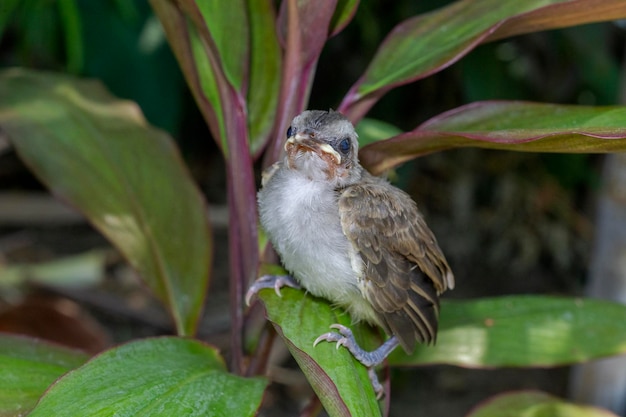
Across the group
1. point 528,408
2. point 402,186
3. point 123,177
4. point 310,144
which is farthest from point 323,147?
point 402,186

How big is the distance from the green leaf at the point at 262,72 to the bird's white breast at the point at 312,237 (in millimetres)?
149

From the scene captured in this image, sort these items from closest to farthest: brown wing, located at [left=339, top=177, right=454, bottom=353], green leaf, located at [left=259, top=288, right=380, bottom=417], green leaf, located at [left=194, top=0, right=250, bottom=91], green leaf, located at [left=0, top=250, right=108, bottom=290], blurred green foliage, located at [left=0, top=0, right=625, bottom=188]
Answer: green leaf, located at [left=259, top=288, right=380, bottom=417], brown wing, located at [left=339, top=177, right=454, bottom=353], green leaf, located at [left=194, top=0, right=250, bottom=91], blurred green foliage, located at [left=0, top=0, right=625, bottom=188], green leaf, located at [left=0, top=250, right=108, bottom=290]

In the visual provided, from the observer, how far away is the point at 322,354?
955 millimetres

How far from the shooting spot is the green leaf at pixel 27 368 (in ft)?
3.47

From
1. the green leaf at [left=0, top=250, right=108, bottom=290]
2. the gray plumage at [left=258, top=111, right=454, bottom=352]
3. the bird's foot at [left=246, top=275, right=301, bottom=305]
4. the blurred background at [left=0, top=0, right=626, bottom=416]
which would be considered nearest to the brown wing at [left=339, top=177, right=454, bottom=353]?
the gray plumage at [left=258, top=111, right=454, bottom=352]

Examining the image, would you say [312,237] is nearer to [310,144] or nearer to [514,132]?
[310,144]

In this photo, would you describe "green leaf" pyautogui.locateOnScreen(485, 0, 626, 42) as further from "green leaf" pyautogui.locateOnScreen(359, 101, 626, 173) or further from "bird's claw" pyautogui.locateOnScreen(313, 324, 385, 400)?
"bird's claw" pyautogui.locateOnScreen(313, 324, 385, 400)

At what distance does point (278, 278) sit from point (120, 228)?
40 centimetres

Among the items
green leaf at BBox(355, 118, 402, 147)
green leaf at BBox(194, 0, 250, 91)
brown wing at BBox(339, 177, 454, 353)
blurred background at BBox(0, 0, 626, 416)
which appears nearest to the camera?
brown wing at BBox(339, 177, 454, 353)

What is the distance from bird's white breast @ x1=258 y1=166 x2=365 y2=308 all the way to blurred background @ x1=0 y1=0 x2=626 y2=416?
0.81 meters

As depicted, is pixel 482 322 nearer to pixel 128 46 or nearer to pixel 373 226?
pixel 373 226

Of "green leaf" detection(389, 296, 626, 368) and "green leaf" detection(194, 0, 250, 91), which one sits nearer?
"green leaf" detection(194, 0, 250, 91)

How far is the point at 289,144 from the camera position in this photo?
1.04 metres

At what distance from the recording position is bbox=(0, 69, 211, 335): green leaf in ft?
4.44
